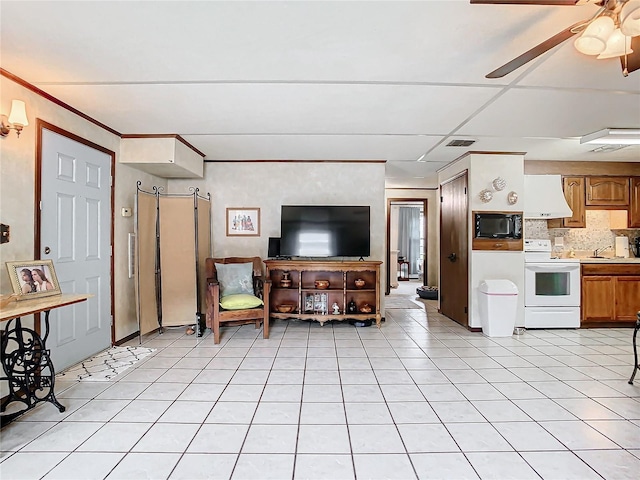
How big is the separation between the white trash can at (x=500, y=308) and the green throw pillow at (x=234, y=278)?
10.1 ft

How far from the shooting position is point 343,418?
2.38 metres

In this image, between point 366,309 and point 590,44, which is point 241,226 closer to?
point 366,309

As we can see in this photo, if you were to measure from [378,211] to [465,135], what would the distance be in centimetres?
164

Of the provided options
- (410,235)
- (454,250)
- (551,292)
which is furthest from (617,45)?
(410,235)

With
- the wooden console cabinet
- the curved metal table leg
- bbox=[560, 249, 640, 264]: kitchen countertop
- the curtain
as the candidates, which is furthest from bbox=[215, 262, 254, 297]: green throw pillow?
the curtain

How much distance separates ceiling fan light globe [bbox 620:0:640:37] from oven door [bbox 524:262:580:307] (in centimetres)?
379

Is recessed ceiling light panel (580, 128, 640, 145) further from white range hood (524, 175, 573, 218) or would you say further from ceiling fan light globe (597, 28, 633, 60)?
ceiling fan light globe (597, 28, 633, 60)

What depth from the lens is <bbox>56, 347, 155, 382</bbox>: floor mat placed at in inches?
121

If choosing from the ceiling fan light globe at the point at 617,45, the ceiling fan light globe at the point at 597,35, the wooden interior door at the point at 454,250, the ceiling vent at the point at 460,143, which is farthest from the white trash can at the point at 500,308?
the ceiling fan light globe at the point at 597,35

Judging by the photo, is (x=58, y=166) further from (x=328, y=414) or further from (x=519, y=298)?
(x=519, y=298)

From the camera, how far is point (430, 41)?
2.13 metres

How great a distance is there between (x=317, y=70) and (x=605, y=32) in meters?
1.62

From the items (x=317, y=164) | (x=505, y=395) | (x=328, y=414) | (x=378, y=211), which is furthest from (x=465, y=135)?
(x=328, y=414)

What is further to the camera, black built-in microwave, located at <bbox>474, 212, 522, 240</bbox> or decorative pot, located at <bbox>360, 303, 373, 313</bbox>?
decorative pot, located at <bbox>360, 303, 373, 313</bbox>
